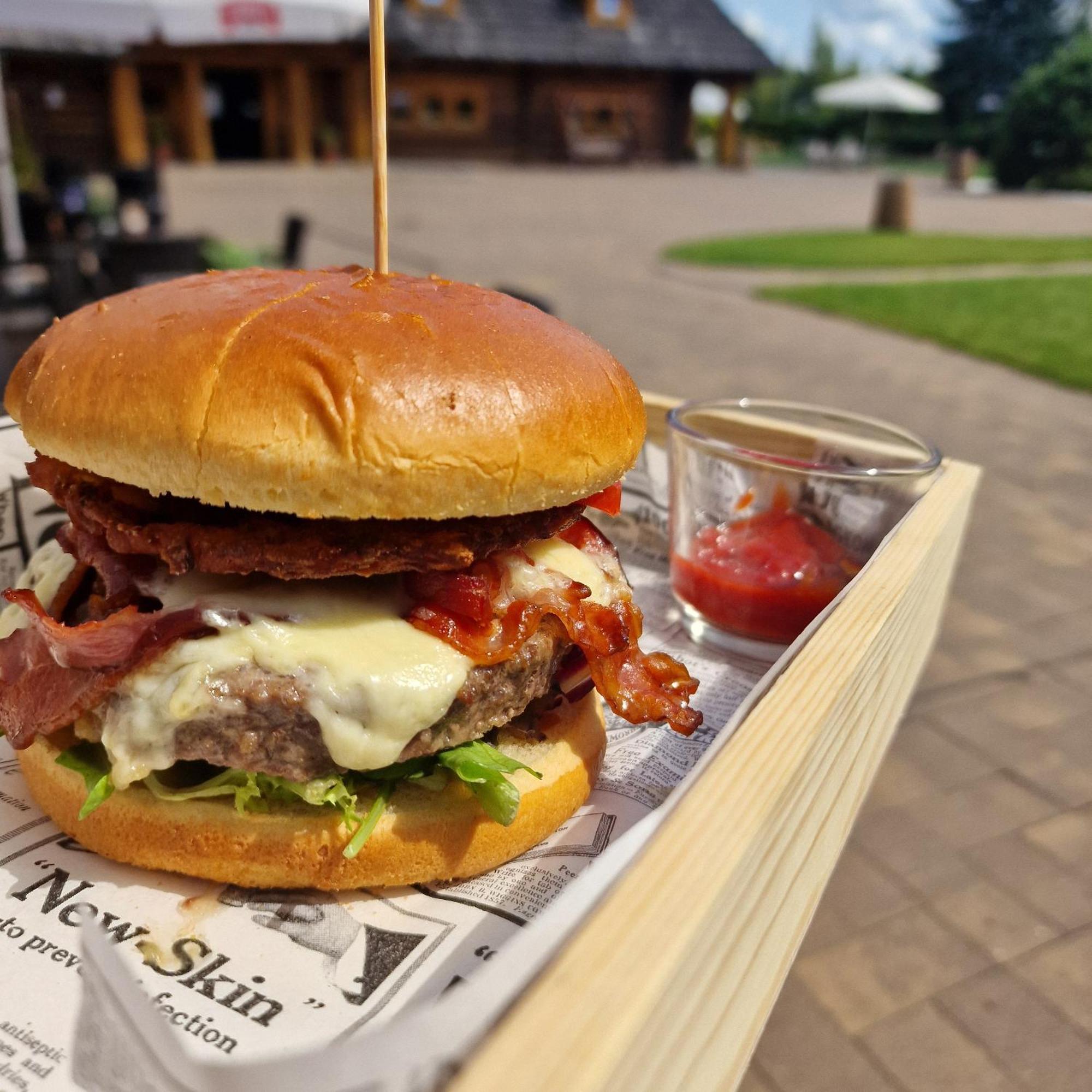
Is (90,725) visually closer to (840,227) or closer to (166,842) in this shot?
(166,842)

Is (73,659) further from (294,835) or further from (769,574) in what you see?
(769,574)

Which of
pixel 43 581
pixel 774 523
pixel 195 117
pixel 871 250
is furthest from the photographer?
pixel 195 117

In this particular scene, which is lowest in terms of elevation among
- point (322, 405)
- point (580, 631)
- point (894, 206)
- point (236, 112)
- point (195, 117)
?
point (580, 631)

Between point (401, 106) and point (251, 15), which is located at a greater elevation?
point (401, 106)

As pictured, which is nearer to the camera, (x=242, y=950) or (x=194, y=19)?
(x=242, y=950)

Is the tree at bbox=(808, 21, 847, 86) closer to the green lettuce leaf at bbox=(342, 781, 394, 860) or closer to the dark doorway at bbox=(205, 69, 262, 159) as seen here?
the dark doorway at bbox=(205, 69, 262, 159)

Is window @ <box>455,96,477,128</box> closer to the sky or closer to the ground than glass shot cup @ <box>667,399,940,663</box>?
closer to the sky

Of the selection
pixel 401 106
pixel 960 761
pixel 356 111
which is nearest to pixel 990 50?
pixel 401 106

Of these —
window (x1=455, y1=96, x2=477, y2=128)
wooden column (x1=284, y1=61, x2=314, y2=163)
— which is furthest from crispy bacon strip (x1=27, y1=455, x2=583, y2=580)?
window (x1=455, y1=96, x2=477, y2=128)
